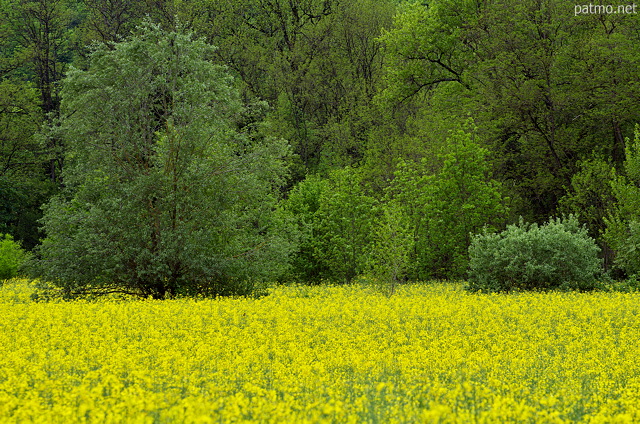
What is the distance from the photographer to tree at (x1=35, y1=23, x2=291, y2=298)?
19047 millimetres

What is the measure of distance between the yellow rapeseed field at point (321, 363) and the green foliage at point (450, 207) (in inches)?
484

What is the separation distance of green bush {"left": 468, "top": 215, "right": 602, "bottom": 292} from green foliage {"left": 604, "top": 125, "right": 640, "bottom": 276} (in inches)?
63.7

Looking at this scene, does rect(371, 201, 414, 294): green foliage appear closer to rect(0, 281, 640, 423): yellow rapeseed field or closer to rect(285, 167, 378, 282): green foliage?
rect(0, 281, 640, 423): yellow rapeseed field

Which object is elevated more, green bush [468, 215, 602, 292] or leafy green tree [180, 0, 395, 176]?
leafy green tree [180, 0, 395, 176]

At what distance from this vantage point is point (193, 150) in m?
19.7

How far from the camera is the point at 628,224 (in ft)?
80.4

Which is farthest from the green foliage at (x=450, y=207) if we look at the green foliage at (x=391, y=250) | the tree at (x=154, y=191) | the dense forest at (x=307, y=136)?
the tree at (x=154, y=191)

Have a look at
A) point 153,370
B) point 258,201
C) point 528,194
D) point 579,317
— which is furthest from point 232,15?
point 153,370

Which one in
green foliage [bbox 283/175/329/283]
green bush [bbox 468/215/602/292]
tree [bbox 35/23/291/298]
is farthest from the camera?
green foliage [bbox 283/175/329/283]

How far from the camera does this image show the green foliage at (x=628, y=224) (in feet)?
72.1

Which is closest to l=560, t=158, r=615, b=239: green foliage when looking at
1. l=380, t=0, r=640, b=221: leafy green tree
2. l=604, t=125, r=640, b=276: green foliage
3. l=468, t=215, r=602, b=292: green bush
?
l=380, t=0, r=640, b=221: leafy green tree

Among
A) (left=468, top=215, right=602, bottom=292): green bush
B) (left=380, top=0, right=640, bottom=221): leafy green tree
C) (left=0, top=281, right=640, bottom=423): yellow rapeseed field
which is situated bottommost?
(left=0, top=281, right=640, bottom=423): yellow rapeseed field

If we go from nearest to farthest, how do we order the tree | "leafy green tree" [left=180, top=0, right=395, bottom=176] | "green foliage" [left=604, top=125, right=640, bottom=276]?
the tree → "green foliage" [left=604, top=125, right=640, bottom=276] → "leafy green tree" [left=180, top=0, right=395, bottom=176]

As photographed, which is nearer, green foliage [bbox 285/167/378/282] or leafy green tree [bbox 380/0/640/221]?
green foliage [bbox 285/167/378/282]
